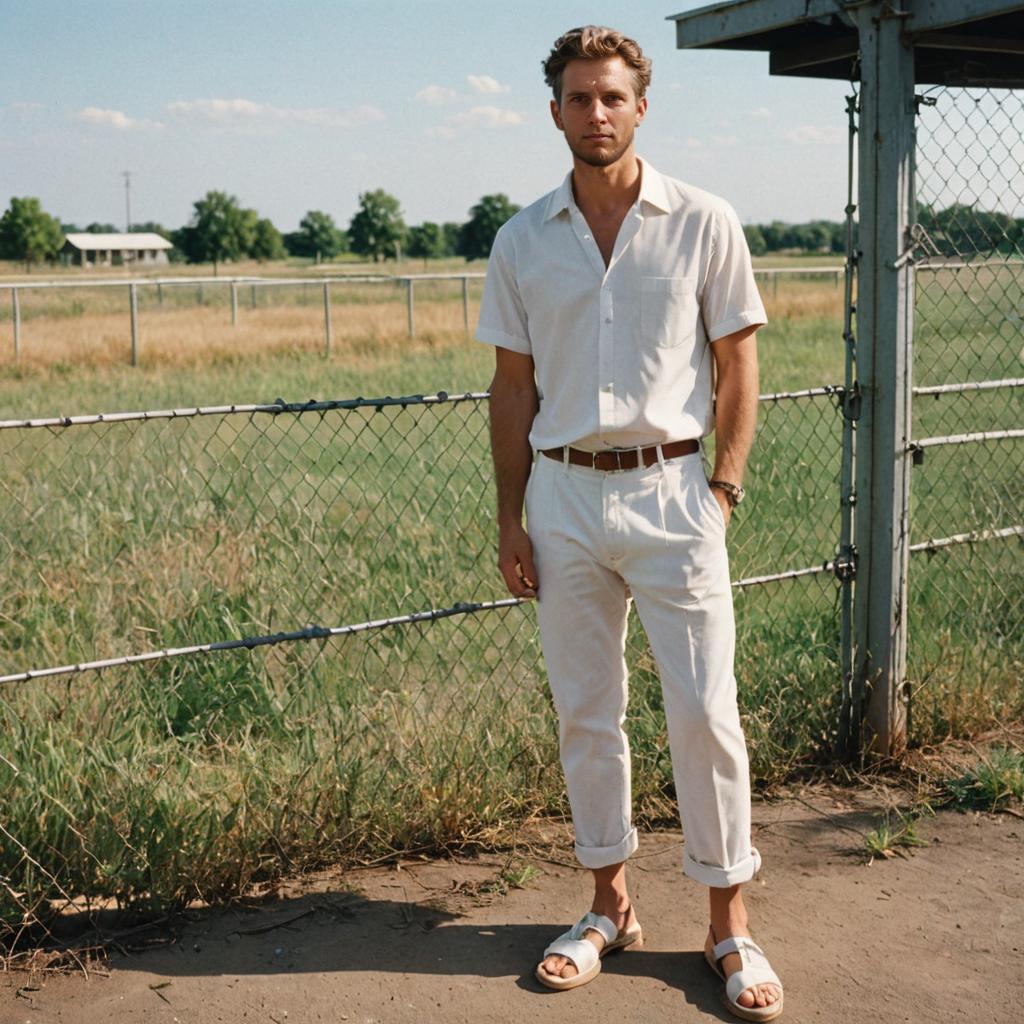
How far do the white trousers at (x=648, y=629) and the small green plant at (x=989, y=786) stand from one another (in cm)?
126

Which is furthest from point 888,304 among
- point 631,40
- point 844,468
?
point 631,40

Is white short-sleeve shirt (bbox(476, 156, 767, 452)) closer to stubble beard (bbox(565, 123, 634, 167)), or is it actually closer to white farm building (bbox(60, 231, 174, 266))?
stubble beard (bbox(565, 123, 634, 167))

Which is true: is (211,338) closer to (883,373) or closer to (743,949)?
(883,373)

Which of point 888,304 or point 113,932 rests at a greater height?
point 888,304

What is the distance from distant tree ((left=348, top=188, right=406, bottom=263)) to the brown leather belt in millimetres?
107930

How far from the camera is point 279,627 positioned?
17.0 feet

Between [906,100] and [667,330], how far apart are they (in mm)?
1557

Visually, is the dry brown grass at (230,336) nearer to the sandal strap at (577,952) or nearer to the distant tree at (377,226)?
the sandal strap at (577,952)

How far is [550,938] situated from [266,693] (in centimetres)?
167

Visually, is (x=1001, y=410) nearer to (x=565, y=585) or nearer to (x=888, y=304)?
(x=888, y=304)

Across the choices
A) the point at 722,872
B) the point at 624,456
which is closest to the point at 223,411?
the point at 624,456

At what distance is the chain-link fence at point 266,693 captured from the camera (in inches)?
127

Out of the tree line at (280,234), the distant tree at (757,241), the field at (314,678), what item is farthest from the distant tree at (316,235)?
the field at (314,678)

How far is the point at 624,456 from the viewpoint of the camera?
2.78 metres
